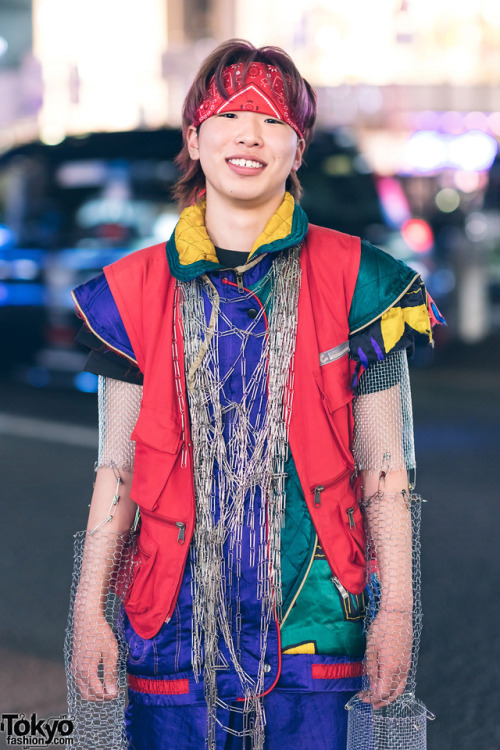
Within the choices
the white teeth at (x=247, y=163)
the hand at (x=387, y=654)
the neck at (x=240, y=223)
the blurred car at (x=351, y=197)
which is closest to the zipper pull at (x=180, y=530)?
the hand at (x=387, y=654)

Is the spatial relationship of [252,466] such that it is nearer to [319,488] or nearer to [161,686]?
[319,488]

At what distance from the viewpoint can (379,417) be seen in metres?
2.37

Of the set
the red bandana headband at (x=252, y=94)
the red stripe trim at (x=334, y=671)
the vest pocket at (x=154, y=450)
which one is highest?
the red bandana headband at (x=252, y=94)

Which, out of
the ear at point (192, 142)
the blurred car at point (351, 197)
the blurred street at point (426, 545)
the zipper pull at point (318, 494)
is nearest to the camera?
the zipper pull at point (318, 494)

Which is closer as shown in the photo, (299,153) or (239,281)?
(239,281)

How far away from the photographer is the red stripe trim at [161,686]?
2.26 metres

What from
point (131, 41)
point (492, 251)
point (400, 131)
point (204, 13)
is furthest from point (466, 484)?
point (204, 13)

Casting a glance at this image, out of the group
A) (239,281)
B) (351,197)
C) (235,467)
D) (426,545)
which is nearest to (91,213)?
(351,197)

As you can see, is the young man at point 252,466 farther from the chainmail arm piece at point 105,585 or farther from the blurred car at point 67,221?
the blurred car at point 67,221

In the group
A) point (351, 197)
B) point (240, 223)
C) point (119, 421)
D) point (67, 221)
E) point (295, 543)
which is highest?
point (351, 197)

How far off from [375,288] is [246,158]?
36 centimetres

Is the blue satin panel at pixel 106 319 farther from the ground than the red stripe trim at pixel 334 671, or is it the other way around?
the blue satin panel at pixel 106 319

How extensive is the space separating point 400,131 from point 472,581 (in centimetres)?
2516

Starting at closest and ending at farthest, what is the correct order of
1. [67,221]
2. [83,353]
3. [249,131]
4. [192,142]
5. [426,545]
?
[249,131] < [192,142] < [426,545] < [67,221] < [83,353]
